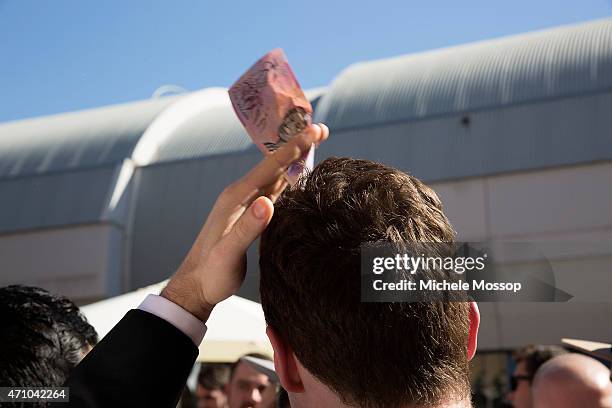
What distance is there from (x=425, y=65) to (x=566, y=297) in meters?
22.2

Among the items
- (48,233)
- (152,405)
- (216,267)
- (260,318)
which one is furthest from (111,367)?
(48,233)

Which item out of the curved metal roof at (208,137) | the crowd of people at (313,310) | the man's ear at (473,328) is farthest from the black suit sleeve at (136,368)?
the curved metal roof at (208,137)

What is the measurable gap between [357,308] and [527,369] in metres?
3.80

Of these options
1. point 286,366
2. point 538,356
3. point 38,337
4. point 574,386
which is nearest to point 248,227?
point 286,366

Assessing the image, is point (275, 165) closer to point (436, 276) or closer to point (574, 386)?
point (436, 276)

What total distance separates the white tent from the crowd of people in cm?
498

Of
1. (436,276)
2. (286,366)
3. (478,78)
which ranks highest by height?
(478,78)

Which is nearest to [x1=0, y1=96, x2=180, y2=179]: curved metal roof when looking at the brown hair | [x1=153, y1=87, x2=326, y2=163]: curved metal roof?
[x1=153, y1=87, x2=326, y2=163]: curved metal roof

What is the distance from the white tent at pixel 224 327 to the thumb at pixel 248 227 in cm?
502

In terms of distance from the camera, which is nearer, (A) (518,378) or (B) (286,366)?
(B) (286,366)

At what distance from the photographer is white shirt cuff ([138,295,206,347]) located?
1.32 metres

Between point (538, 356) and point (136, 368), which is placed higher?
point (136, 368)

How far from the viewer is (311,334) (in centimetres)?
129

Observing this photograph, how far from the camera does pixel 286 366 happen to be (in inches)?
52.7
